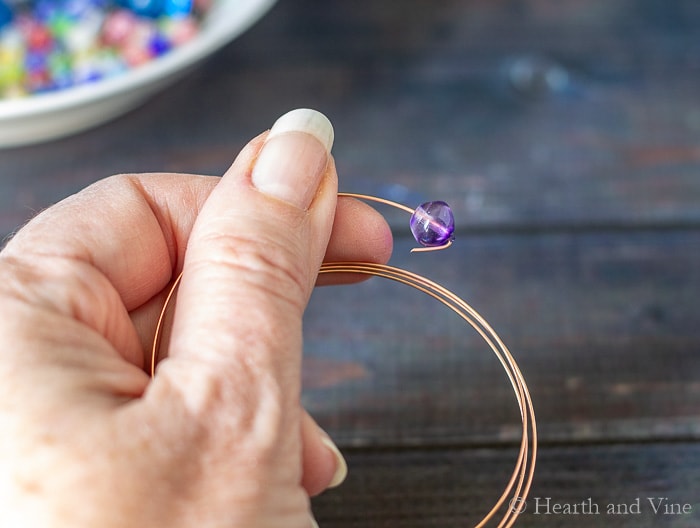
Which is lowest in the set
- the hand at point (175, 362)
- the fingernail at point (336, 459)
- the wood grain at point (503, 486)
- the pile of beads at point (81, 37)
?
the wood grain at point (503, 486)

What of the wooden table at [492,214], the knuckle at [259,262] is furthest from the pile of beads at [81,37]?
the knuckle at [259,262]

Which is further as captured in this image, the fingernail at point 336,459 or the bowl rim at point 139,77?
the bowl rim at point 139,77

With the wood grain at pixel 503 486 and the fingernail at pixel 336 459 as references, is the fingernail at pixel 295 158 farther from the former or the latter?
the wood grain at pixel 503 486

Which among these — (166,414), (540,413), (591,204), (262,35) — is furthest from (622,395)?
(262,35)

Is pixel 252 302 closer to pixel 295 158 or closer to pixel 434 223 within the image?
pixel 295 158

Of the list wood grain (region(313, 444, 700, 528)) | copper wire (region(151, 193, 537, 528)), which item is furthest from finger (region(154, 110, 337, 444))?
wood grain (region(313, 444, 700, 528))

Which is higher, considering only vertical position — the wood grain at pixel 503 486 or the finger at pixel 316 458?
the finger at pixel 316 458

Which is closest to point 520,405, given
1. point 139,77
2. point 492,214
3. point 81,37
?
point 492,214
